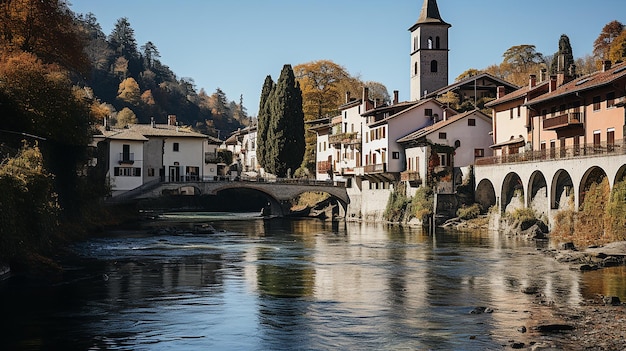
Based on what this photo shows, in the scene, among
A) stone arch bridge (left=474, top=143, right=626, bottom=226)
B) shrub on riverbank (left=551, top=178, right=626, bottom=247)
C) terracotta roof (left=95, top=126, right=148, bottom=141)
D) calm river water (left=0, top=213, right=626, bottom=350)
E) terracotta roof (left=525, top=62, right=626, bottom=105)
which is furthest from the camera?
terracotta roof (left=95, top=126, right=148, bottom=141)

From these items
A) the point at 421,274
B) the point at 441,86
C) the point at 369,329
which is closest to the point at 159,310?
the point at 369,329

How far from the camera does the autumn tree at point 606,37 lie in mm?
100312

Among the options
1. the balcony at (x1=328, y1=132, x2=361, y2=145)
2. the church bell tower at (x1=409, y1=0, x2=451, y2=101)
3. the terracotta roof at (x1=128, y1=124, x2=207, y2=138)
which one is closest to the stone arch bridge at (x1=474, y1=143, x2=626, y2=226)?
the balcony at (x1=328, y1=132, x2=361, y2=145)

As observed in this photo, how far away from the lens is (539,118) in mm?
60500

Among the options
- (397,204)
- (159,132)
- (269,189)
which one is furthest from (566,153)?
(159,132)

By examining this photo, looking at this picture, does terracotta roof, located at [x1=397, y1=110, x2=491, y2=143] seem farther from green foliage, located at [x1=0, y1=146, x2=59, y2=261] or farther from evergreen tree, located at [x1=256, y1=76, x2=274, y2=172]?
green foliage, located at [x1=0, y1=146, x2=59, y2=261]

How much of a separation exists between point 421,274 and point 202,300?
11.1 m

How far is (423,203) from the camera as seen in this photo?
70500mm

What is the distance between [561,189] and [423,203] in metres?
17.6

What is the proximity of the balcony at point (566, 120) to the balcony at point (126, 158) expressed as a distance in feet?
139

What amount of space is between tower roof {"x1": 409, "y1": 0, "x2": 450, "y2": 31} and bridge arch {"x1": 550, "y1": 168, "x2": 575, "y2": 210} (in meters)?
49.8

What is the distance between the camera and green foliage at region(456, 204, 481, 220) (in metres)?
66.2

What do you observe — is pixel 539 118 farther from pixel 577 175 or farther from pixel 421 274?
pixel 421 274

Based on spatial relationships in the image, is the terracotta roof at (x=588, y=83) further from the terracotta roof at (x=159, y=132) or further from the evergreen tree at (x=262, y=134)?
the terracotta roof at (x=159, y=132)
